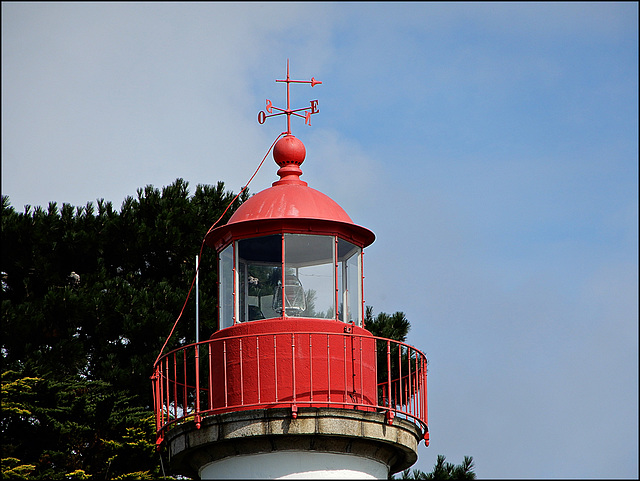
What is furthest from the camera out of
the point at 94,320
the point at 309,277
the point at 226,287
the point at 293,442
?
the point at 94,320

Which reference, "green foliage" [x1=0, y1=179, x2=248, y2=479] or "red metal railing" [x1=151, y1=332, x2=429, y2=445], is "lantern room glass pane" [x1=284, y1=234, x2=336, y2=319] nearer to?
"red metal railing" [x1=151, y1=332, x2=429, y2=445]

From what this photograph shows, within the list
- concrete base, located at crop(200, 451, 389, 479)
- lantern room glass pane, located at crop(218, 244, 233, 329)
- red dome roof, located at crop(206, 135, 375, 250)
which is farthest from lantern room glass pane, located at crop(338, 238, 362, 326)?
concrete base, located at crop(200, 451, 389, 479)

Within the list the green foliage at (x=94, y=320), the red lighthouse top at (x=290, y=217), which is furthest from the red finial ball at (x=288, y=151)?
the green foliage at (x=94, y=320)

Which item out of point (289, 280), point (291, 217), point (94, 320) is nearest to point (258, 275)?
point (289, 280)

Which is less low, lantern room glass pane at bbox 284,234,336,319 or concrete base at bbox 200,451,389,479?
lantern room glass pane at bbox 284,234,336,319

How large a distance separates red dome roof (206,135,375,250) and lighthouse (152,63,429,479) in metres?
0.01

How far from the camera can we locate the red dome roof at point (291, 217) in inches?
519

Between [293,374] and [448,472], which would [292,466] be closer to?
[293,374]

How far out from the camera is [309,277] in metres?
13.4

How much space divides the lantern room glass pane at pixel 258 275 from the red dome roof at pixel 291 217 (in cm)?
14

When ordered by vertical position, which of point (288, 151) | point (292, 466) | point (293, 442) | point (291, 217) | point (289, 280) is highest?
point (288, 151)

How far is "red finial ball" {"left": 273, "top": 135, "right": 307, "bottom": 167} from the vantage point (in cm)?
1417

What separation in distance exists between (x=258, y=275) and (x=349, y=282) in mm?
1041

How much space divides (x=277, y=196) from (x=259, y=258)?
721mm
